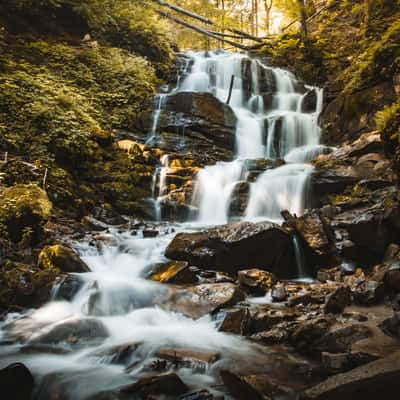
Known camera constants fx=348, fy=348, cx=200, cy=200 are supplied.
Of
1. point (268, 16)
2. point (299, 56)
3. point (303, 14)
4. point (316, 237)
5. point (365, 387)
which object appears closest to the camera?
point (365, 387)

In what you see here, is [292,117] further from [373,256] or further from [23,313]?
[23,313]

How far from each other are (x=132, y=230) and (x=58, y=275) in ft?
11.3

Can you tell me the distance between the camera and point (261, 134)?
1377 centimetres

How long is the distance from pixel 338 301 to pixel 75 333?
3397 mm

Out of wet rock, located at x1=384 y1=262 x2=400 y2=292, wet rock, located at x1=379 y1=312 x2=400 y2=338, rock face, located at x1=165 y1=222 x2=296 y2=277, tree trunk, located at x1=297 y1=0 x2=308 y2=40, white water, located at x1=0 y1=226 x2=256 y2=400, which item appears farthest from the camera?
tree trunk, located at x1=297 y1=0 x2=308 y2=40

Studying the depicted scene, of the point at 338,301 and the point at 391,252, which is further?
the point at 391,252

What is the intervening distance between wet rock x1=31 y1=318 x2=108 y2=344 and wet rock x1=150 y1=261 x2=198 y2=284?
1.63 meters

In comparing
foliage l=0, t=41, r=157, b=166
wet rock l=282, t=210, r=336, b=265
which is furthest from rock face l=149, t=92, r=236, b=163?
wet rock l=282, t=210, r=336, b=265

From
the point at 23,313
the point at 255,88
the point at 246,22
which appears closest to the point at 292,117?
the point at 255,88

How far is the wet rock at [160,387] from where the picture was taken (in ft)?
9.25

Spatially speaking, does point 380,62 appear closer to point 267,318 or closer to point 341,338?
point 267,318

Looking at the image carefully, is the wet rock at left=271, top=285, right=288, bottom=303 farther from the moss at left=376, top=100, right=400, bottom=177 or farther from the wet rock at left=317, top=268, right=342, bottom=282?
the moss at left=376, top=100, right=400, bottom=177

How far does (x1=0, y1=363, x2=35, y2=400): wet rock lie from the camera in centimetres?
260

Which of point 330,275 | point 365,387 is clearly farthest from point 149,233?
point 365,387
